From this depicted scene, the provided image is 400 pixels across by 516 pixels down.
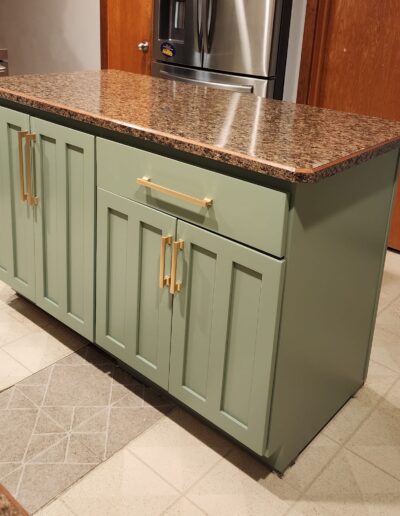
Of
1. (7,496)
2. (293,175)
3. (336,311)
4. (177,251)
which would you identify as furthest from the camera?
(336,311)

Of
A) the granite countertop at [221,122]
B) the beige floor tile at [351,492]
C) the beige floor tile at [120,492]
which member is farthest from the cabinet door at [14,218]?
the beige floor tile at [351,492]

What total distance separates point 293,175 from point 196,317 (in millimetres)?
561

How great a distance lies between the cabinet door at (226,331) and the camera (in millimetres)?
1549

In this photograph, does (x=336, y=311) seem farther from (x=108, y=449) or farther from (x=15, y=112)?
(x=15, y=112)

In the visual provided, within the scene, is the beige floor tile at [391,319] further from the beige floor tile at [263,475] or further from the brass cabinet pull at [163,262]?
the brass cabinet pull at [163,262]

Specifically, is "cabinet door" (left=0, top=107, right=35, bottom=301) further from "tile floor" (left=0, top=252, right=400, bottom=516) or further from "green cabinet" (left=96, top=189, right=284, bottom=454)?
"green cabinet" (left=96, top=189, right=284, bottom=454)

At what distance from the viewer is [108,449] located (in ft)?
6.14

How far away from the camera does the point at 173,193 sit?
166cm

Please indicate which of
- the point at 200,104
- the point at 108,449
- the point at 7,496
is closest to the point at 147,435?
the point at 108,449

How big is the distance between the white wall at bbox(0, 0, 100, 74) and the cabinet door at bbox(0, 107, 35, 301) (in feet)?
8.05

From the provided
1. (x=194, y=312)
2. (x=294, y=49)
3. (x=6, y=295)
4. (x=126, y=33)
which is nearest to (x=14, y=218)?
(x=6, y=295)

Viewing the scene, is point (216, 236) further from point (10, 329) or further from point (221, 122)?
point (10, 329)

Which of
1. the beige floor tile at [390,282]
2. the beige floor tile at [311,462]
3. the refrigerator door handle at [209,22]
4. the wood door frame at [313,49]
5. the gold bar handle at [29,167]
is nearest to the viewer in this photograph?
the beige floor tile at [311,462]

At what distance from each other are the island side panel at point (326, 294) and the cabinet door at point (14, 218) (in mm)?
1139
